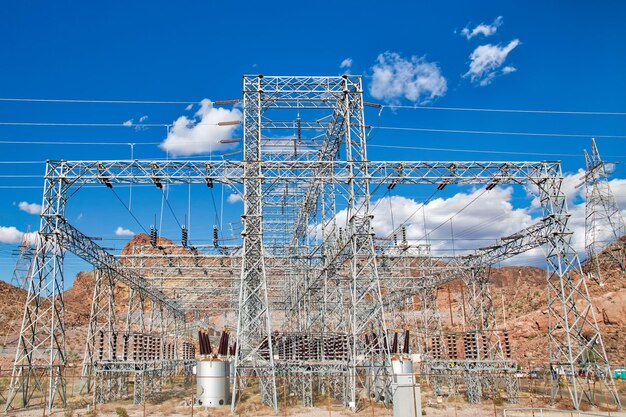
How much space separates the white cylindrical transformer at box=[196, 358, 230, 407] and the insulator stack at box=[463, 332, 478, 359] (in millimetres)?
13285

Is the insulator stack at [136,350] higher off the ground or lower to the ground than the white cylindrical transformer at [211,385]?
higher

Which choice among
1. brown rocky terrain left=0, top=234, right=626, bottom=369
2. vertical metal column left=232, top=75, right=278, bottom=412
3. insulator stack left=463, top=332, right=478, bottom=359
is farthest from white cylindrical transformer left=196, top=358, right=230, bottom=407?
brown rocky terrain left=0, top=234, right=626, bottom=369

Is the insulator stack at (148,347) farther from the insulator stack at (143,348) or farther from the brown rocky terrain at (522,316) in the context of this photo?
the brown rocky terrain at (522,316)

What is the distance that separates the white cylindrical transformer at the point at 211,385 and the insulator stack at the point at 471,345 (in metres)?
13.3

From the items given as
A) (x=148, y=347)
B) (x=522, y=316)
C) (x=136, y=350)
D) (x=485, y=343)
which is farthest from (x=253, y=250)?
(x=522, y=316)

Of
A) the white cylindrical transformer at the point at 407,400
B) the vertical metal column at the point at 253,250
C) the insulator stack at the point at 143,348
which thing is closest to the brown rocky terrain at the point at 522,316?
the insulator stack at the point at 143,348

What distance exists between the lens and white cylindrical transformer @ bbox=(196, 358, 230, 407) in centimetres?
2336

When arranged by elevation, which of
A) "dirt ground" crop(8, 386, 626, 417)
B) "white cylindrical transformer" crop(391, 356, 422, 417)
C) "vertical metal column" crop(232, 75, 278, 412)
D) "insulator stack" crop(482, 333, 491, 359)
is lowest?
"dirt ground" crop(8, 386, 626, 417)

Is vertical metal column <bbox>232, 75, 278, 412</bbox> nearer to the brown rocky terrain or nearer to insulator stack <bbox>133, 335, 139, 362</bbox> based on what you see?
insulator stack <bbox>133, 335, 139, 362</bbox>

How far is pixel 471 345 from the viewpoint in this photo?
90.0 feet

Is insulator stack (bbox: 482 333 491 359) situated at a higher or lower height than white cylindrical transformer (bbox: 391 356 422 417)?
higher

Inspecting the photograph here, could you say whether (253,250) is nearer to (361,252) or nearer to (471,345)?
(361,252)

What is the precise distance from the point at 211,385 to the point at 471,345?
1404 centimetres

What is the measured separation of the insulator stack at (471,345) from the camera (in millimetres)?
27509
